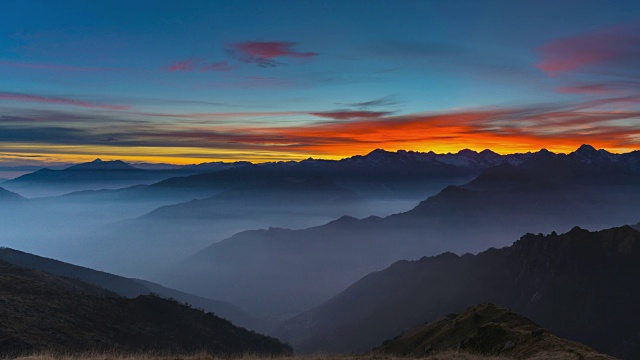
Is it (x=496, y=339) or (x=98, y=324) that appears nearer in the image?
(x=496, y=339)

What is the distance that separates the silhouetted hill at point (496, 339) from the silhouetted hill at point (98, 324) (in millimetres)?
17589

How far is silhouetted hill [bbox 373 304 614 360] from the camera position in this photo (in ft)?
83.3

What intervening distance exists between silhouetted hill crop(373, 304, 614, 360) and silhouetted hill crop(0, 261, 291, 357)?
17589 millimetres

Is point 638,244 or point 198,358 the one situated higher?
point 198,358

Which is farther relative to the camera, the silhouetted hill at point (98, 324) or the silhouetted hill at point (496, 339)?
the silhouetted hill at point (98, 324)

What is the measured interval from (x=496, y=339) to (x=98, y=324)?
53181 mm

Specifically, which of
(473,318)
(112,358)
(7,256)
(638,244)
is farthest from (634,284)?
(7,256)

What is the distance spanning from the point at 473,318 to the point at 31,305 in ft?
173

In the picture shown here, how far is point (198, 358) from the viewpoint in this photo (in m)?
23.5

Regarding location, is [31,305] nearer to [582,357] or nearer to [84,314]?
[84,314]

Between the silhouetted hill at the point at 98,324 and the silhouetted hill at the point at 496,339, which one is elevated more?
the silhouetted hill at the point at 496,339

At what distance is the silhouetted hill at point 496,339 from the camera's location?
999 inches

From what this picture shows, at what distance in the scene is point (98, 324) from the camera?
61.0 m

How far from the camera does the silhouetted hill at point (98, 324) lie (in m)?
45.7
